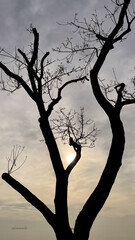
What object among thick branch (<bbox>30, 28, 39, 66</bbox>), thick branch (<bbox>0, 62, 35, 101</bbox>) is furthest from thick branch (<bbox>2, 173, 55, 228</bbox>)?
thick branch (<bbox>30, 28, 39, 66</bbox>)

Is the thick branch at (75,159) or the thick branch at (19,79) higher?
the thick branch at (19,79)

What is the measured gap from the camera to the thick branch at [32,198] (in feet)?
25.5

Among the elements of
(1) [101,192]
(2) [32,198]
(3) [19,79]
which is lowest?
(1) [101,192]

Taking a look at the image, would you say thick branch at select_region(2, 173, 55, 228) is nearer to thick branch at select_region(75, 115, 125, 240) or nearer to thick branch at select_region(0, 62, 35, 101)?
thick branch at select_region(75, 115, 125, 240)

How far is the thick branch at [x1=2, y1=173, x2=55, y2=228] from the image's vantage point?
Result: 7.78 meters

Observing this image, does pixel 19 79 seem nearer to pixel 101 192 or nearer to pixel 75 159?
pixel 75 159

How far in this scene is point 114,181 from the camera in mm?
7520

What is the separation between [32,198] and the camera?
7.90 meters

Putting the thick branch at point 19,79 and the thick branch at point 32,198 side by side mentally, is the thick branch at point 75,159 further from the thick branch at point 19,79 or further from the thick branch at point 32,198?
the thick branch at point 19,79

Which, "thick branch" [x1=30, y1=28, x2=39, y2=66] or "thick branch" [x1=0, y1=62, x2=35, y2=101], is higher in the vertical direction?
"thick branch" [x1=30, y1=28, x2=39, y2=66]

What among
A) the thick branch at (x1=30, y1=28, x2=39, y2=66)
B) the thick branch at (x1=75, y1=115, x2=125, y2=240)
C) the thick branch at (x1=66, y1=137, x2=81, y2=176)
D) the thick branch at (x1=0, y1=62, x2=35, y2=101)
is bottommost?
the thick branch at (x1=75, y1=115, x2=125, y2=240)

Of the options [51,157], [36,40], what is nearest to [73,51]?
[36,40]

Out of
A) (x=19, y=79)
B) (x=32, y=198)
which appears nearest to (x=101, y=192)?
(x=32, y=198)

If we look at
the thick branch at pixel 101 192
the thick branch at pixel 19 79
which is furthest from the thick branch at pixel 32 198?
the thick branch at pixel 19 79
